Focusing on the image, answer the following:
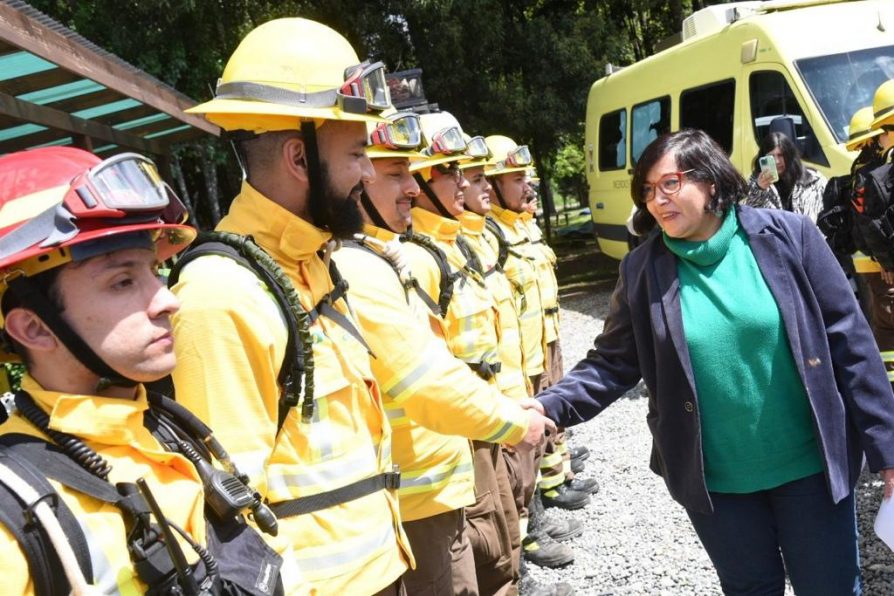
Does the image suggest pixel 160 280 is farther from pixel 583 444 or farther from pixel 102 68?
pixel 583 444

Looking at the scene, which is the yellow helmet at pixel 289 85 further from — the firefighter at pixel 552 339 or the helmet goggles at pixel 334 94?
the firefighter at pixel 552 339

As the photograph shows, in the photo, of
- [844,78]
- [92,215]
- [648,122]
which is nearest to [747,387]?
[92,215]

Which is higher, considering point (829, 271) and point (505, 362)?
point (829, 271)

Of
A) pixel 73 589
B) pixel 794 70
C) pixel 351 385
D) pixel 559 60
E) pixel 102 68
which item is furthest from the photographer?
pixel 559 60

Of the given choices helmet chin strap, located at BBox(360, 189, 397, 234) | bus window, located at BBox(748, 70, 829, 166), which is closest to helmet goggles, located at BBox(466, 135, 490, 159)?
helmet chin strap, located at BBox(360, 189, 397, 234)

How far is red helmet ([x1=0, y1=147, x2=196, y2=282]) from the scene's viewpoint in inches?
52.4

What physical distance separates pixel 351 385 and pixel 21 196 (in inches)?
36.1

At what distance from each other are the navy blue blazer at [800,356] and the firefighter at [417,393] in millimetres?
481

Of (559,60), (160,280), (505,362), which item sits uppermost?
(559,60)

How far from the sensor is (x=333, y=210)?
7.12ft

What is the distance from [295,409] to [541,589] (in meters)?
2.71

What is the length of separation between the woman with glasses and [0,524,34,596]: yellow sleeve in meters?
1.94

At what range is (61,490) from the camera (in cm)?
127

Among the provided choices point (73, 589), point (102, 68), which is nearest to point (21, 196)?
point (73, 589)
